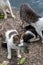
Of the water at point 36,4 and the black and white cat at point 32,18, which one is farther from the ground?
the water at point 36,4

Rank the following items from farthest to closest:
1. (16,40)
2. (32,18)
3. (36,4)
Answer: (36,4)
(32,18)
(16,40)

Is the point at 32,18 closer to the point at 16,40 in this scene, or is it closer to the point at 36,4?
the point at 16,40

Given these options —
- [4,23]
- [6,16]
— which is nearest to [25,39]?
[4,23]

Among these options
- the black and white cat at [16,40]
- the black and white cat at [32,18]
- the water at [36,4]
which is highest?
the water at [36,4]

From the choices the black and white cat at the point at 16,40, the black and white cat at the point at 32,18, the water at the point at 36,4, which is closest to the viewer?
the black and white cat at the point at 16,40

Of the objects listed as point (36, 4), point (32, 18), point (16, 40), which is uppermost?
point (36, 4)

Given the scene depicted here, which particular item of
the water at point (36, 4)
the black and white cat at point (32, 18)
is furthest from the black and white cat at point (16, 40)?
the water at point (36, 4)

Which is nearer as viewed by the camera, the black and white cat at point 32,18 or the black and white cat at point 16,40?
the black and white cat at point 16,40

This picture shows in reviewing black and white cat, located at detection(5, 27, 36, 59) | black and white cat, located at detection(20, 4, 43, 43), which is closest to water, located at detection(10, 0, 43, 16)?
black and white cat, located at detection(20, 4, 43, 43)

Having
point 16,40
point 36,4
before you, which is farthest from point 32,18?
point 36,4

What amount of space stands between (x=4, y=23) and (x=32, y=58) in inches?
67.4

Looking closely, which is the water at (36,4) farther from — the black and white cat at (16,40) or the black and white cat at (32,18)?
the black and white cat at (16,40)

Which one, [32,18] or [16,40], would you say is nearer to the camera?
[16,40]

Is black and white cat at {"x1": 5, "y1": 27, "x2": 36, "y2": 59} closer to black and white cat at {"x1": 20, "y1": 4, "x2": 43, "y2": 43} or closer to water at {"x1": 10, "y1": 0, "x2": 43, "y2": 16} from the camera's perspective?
black and white cat at {"x1": 20, "y1": 4, "x2": 43, "y2": 43}
